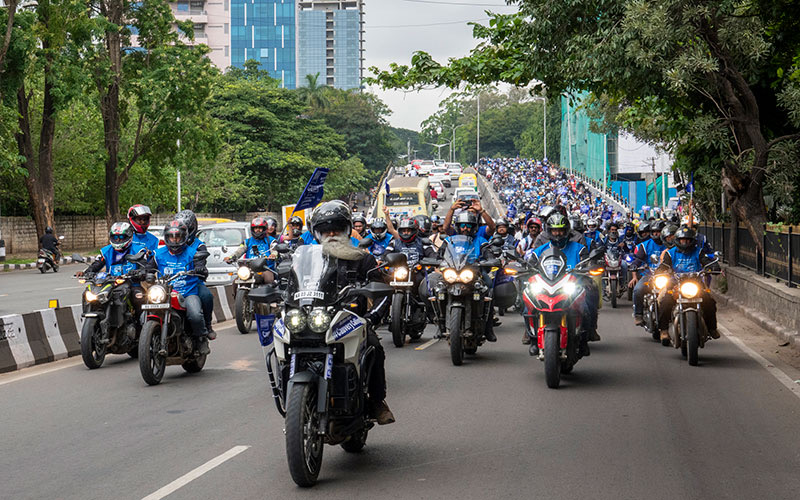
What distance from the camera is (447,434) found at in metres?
8.13

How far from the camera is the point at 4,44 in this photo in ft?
107

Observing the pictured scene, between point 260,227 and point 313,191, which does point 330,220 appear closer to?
point 260,227

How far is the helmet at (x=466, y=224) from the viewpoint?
12695mm

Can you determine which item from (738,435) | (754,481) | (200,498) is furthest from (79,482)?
(738,435)

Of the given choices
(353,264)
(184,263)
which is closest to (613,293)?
(184,263)

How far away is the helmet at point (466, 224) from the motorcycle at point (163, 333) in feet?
11.1

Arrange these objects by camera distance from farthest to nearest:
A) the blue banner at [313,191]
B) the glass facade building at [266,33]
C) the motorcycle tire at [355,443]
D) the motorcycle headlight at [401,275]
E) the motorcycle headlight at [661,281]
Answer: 1. the glass facade building at [266,33]
2. the blue banner at [313,191]
3. the motorcycle headlight at [401,275]
4. the motorcycle headlight at [661,281]
5. the motorcycle tire at [355,443]

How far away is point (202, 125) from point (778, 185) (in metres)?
27.5

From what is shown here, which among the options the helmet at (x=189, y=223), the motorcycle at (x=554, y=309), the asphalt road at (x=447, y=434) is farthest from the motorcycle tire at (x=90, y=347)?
the motorcycle at (x=554, y=309)

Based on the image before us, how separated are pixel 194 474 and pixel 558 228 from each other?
5.63 m

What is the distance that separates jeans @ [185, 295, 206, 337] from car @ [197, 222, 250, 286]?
11309mm

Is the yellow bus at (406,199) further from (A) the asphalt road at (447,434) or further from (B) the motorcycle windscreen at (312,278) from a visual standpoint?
(B) the motorcycle windscreen at (312,278)

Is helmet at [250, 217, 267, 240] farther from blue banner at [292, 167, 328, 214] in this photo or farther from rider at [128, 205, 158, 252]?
blue banner at [292, 167, 328, 214]

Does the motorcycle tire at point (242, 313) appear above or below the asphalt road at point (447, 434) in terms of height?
above
